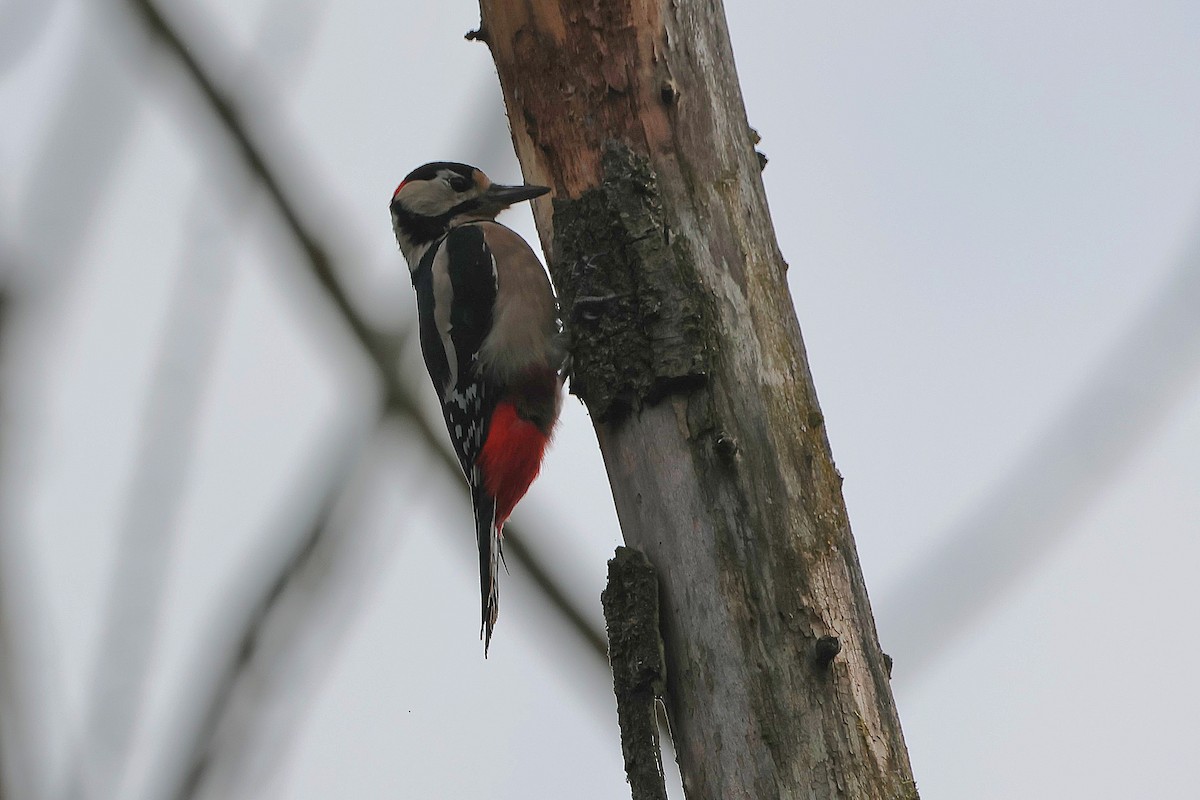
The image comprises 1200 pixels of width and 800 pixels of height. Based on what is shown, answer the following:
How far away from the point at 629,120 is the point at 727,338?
52cm

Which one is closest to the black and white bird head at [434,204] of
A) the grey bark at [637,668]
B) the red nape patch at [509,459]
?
the red nape patch at [509,459]

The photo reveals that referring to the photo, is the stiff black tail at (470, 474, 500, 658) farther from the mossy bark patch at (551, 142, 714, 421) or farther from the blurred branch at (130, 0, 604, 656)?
the blurred branch at (130, 0, 604, 656)

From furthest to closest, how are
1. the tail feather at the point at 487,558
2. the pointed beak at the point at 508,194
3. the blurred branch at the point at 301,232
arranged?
1. the tail feather at the point at 487,558
2. the pointed beak at the point at 508,194
3. the blurred branch at the point at 301,232

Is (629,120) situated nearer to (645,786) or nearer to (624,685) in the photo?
(624,685)

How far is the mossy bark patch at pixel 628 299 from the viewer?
2.13 m

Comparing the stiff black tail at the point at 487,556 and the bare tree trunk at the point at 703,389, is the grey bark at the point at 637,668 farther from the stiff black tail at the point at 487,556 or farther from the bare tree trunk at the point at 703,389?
the stiff black tail at the point at 487,556

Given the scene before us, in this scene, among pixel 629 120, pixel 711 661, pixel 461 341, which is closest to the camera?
pixel 711 661

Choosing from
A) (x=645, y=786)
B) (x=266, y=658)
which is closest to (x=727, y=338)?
(x=645, y=786)

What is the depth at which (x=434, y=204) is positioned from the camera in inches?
161

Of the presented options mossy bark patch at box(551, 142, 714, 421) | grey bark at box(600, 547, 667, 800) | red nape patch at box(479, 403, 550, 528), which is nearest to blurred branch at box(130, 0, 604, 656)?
grey bark at box(600, 547, 667, 800)

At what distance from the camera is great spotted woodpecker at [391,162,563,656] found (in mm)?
3355

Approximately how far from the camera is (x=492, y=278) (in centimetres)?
359

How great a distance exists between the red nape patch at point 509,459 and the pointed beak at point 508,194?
57cm

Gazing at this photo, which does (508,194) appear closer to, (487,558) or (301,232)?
(487,558)
